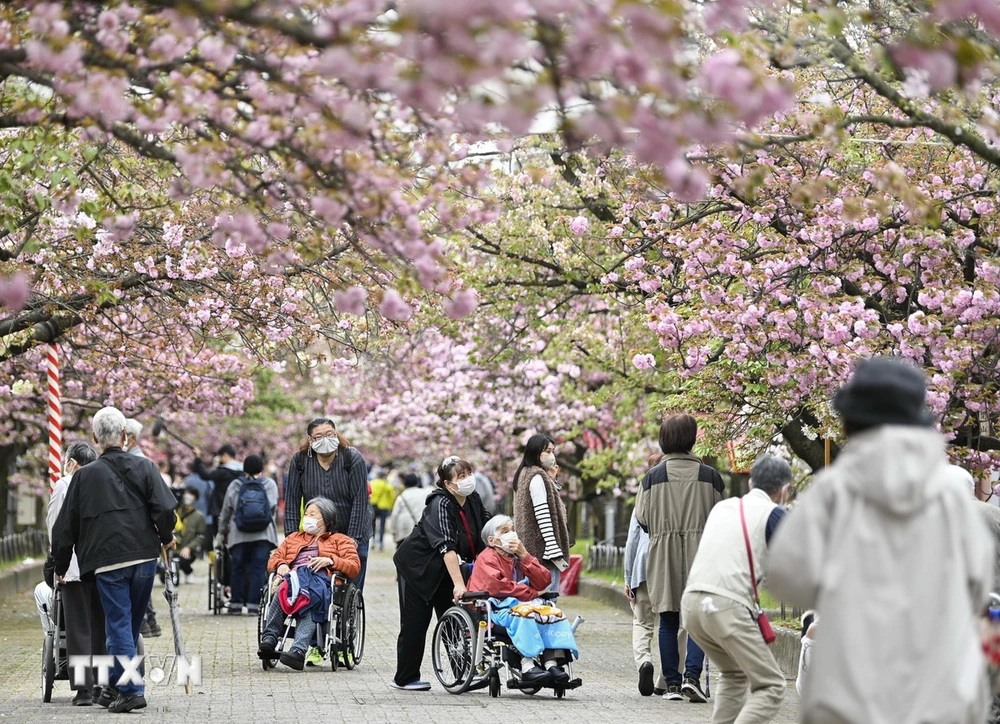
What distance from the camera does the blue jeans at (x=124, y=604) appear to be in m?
10.3

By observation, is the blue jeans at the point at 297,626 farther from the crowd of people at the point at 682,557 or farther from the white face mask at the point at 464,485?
the white face mask at the point at 464,485

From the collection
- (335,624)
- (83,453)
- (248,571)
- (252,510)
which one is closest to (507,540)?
(335,624)

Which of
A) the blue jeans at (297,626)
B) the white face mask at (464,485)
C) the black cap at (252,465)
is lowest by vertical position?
the blue jeans at (297,626)

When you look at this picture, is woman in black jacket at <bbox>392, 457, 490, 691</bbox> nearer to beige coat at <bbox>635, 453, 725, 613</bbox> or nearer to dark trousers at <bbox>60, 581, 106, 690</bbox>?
beige coat at <bbox>635, 453, 725, 613</bbox>

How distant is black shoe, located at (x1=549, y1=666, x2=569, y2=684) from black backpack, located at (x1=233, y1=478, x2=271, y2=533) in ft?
23.2

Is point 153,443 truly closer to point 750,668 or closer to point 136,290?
point 136,290

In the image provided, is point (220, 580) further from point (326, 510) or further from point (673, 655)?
point (673, 655)

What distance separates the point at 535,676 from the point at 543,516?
1815 millimetres

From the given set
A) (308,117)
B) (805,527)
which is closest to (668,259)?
(308,117)

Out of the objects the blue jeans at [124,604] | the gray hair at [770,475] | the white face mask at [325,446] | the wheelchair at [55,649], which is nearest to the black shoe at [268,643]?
the white face mask at [325,446]

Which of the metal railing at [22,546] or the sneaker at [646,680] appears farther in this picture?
the metal railing at [22,546]

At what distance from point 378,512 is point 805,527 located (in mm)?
35953

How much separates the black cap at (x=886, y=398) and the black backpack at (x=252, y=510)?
521 inches

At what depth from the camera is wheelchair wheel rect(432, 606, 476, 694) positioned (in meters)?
11.4
